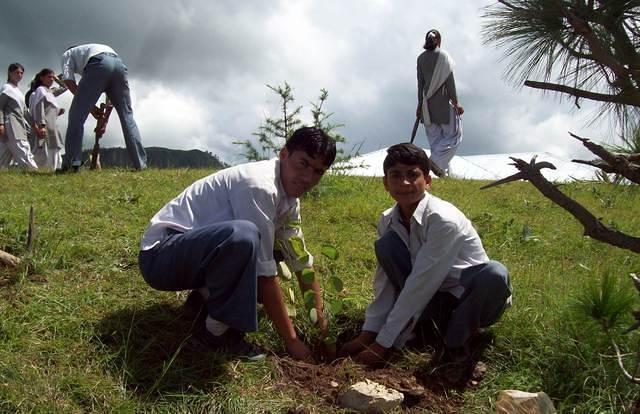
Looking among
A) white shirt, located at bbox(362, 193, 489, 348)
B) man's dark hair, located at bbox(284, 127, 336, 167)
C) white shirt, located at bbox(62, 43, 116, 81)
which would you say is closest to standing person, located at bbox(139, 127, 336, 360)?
man's dark hair, located at bbox(284, 127, 336, 167)

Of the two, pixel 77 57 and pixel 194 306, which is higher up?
pixel 77 57

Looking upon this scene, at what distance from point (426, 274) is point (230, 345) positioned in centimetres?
85

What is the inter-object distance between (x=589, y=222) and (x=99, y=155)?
5.68m

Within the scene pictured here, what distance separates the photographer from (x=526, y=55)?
2.85m

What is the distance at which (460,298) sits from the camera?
7.89 feet

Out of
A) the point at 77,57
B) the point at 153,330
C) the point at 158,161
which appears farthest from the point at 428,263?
the point at 158,161

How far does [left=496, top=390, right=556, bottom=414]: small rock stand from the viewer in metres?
1.88

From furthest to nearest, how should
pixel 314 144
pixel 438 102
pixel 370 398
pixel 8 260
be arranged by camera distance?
1. pixel 438 102
2. pixel 8 260
3. pixel 314 144
4. pixel 370 398

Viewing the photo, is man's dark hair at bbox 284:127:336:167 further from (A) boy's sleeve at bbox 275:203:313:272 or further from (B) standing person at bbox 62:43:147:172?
(B) standing person at bbox 62:43:147:172

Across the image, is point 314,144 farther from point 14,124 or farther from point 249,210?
point 14,124

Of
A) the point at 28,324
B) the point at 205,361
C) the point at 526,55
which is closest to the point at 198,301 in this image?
the point at 205,361

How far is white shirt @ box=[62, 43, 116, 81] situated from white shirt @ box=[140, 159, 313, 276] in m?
3.85

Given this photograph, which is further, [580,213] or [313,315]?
[313,315]

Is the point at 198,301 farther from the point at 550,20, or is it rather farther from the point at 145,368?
the point at 550,20
